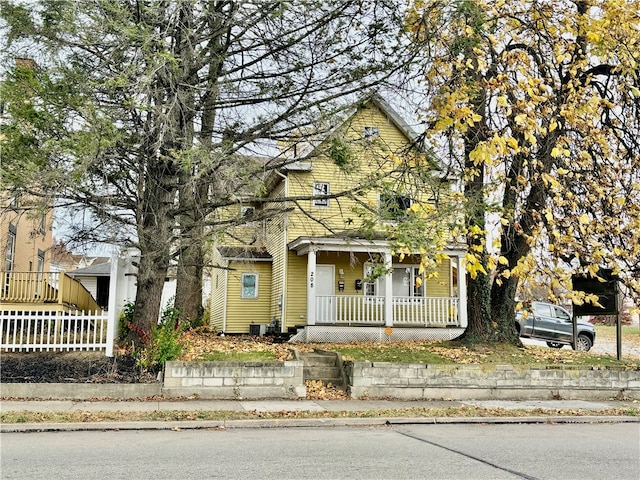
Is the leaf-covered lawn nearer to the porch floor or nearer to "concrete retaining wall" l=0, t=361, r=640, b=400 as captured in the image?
"concrete retaining wall" l=0, t=361, r=640, b=400

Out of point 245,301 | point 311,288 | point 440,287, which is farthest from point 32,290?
point 440,287

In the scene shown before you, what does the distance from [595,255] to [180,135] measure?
814 cm

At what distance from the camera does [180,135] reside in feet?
38.2

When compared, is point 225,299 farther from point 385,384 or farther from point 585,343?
point 585,343

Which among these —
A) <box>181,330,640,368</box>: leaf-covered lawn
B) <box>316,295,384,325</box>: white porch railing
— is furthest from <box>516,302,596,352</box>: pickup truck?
<box>181,330,640,368</box>: leaf-covered lawn

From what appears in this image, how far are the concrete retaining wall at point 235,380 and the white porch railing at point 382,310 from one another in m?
8.93

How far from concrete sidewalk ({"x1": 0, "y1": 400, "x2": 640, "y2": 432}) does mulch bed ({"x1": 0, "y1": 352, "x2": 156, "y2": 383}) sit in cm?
79

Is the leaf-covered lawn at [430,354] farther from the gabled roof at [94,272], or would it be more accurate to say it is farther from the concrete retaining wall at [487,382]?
the gabled roof at [94,272]

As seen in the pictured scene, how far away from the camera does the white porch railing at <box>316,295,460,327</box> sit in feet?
69.5

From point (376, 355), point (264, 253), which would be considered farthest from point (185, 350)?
point (264, 253)

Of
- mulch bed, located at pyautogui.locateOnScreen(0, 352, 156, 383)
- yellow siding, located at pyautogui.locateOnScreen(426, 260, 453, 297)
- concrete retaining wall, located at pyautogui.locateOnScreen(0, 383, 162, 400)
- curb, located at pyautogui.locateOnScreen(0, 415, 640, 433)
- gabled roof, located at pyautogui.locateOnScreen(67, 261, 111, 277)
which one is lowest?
curb, located at pyautogui.locateOnScreen(0, 415, 640, 433)

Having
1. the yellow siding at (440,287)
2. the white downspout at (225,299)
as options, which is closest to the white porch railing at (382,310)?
the yellow siding at (440,287)

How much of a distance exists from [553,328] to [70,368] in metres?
18.7

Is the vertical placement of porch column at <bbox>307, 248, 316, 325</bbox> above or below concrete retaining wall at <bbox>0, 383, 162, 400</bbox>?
above
